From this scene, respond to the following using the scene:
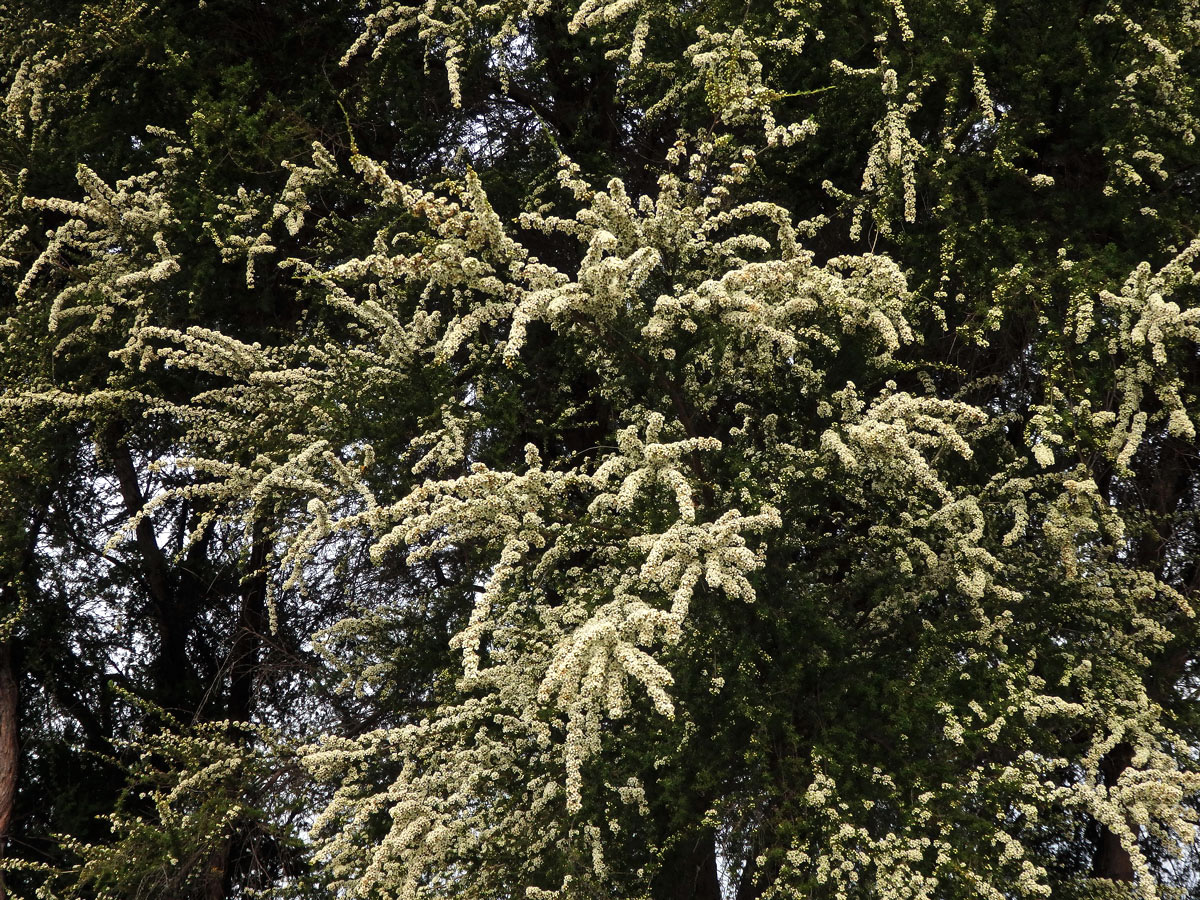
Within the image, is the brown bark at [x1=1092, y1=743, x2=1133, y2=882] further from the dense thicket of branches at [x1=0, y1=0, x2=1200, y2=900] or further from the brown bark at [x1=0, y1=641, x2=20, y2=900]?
the brown bark at [x1=0, y1=641, x2=20, y2=900]

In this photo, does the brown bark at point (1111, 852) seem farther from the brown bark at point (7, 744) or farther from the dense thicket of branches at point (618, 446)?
the brown bark at point (7, 744)

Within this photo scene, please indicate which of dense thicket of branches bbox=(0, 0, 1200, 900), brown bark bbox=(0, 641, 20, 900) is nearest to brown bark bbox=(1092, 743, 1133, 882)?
dense thicket of branches bbox=(0, 0, 1200, 900)

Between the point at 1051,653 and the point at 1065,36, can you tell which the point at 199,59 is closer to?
the point at 1065,36

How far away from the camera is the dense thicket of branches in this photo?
4812mm

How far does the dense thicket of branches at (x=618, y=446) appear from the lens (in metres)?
4.81

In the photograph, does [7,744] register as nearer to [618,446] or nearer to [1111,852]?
[618,446]

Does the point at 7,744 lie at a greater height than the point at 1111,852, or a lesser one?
greater

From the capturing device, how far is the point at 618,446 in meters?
5.59

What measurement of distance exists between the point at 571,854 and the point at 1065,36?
5.12 m

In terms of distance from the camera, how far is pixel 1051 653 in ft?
17.1

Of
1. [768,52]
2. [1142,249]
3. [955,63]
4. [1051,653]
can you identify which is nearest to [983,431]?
[1051,653]

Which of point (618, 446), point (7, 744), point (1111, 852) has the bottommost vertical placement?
point (1111, 852)

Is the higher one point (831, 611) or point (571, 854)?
point (831, 611)

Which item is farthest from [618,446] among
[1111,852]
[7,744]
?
[7,744]
